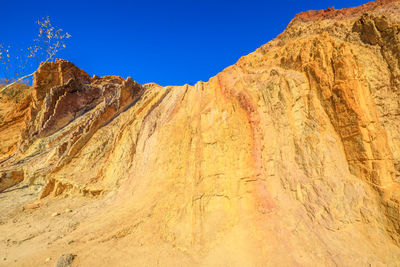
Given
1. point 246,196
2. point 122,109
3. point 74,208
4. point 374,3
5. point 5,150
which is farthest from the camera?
point 5,150

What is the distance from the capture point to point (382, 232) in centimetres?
518

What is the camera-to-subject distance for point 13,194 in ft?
34.3

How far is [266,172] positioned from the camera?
6.63 m

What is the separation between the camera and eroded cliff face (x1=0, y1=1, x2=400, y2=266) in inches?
213

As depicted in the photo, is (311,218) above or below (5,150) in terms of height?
below

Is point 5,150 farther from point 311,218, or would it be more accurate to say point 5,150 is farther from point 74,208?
point 311,218

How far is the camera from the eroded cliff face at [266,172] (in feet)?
17.8

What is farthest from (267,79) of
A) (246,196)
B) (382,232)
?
(382,232)

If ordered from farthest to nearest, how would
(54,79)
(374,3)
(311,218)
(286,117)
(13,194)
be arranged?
(54,79) → (13,194) → (374,3) → (286,117) → (311,218)

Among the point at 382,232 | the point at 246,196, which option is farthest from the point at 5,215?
the point at 382,232

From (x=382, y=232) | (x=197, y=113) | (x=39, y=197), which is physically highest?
(x=197, y=113)

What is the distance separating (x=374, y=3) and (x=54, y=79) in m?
19.7

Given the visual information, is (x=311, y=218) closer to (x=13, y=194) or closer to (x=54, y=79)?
(x=13, y=194)

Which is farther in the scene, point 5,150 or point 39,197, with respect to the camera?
point 5,150
